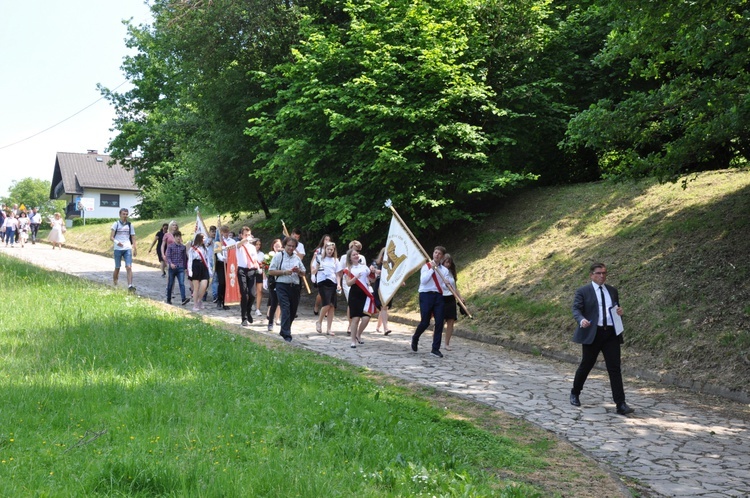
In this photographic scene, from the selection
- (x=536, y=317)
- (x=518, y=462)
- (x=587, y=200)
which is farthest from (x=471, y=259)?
(x=518, y=462)

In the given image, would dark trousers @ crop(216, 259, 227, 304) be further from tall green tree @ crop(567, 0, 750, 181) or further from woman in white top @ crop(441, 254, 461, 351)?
tall green tree @ crop(567, 0, 750, 181)

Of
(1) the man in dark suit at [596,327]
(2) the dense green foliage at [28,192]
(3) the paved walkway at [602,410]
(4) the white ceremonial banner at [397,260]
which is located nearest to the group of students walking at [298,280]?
(4) the white ceremonial banner at [397,260]

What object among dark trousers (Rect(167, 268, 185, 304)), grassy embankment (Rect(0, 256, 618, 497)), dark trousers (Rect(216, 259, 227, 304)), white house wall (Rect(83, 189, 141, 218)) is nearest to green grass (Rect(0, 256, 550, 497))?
grassy embankment (Rect(0, 256, 618, 497))

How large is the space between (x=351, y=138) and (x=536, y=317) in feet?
28.5

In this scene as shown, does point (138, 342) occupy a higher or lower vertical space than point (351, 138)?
lower

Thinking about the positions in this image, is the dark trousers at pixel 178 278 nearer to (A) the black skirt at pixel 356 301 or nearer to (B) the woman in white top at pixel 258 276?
(B) the woman in white top at pixel 258 276

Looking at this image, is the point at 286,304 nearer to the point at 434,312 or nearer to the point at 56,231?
the point at 434,312

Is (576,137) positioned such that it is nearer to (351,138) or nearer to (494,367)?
(494,367)

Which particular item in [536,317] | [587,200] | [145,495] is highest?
[587,200]

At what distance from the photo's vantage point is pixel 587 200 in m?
21.9

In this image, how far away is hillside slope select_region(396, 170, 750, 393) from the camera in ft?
42.7

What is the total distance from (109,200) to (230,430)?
301ft

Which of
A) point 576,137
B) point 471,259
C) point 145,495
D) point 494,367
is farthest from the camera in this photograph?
point 471,259

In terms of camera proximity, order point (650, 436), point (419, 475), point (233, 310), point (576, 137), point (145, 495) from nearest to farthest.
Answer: point (145, 495), point (419, 475), point (650, 436), point (576, 137), point (233, 310)
